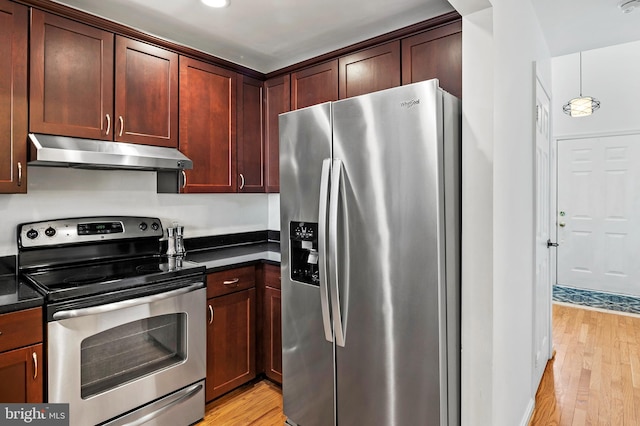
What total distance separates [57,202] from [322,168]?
162 cm

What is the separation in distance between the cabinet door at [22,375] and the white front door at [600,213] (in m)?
5.85

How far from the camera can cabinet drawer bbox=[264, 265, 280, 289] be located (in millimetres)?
2539

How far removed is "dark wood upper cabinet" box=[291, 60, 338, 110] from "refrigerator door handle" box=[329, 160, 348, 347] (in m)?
0.99

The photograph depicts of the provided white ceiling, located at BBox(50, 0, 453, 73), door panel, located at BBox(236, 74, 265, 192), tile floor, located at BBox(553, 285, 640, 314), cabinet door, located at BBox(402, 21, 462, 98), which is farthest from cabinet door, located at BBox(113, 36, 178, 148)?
tile floor, located at BBox(553, 285, 640, 314)

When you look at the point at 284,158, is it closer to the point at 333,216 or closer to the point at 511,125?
the point at 333,216

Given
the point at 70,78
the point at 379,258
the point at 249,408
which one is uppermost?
the point at 70,78

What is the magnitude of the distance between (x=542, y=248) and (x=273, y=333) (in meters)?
2.11

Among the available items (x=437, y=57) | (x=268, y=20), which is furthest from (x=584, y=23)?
(x=268, y=20)

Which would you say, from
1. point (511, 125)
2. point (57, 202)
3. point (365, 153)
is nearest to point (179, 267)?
point (57, 202)

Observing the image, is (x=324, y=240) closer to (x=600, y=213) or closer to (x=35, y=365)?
(x=35, y=365)

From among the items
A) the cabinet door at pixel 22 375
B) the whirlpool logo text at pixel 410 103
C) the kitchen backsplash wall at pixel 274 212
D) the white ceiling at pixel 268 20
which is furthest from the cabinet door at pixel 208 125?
the whirlpool logo text at pixel 410 103

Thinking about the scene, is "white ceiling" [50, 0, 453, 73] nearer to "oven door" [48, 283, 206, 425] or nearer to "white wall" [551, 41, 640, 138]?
"oven door" [48, 283, 206, 425]

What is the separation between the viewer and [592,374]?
2.85 m

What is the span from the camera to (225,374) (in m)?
2.47
